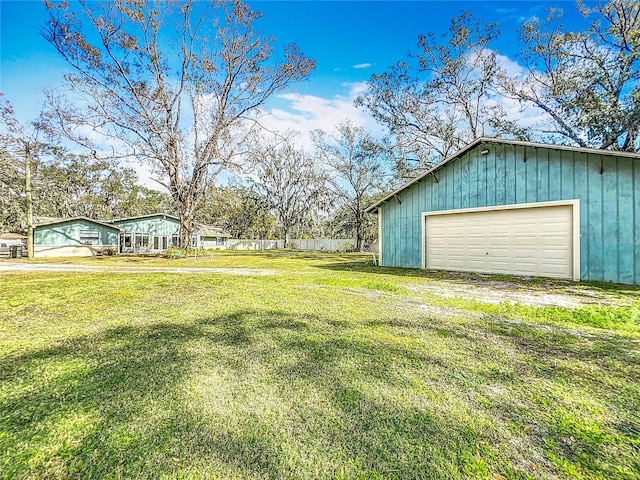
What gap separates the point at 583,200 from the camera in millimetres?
7406

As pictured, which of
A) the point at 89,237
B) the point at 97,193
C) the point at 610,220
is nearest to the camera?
the point at 610,220

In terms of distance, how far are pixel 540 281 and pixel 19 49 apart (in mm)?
22007

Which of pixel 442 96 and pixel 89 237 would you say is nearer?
pixel 442 96

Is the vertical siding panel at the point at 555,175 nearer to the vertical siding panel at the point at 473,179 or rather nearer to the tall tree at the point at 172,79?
the vertical siding panel at the point at 473,179

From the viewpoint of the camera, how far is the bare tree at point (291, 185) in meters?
32.8

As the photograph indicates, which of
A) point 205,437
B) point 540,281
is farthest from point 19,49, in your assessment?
point 540,281

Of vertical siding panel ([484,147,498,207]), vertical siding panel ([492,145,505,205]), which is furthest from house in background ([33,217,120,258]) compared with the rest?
vertical siding panel ([492,145,505,205])

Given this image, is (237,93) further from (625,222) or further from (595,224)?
(625,222)

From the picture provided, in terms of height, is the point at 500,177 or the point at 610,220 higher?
the point at 500,177

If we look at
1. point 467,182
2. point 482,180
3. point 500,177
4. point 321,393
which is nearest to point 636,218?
point 500,177

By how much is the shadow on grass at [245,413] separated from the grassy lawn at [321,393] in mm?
11

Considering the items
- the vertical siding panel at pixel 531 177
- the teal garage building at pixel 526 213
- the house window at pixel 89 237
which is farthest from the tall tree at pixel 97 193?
the vertical siding panel at pixel 531 177

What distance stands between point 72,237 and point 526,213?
26.5m

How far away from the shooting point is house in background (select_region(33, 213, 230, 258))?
2017 centimetres
